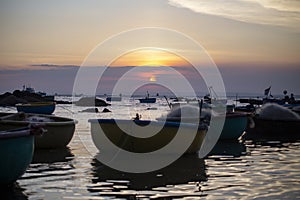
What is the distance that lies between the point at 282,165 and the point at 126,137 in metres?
5.32

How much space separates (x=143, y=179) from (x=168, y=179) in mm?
664

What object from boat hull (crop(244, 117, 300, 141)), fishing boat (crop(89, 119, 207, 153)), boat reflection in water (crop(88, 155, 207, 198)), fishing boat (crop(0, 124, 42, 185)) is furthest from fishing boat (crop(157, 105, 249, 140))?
fishing boat (crop(0, 124, 42, 185))

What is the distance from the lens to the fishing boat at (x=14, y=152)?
987 cm

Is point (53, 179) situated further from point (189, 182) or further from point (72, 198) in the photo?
point (189, 182)

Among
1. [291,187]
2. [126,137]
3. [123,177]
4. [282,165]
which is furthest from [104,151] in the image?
[291,187]

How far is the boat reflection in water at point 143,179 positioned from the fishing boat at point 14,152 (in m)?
1.71

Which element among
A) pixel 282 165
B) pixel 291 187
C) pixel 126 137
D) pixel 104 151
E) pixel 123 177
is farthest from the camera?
pixel 104 151

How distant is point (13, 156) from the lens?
1002cm

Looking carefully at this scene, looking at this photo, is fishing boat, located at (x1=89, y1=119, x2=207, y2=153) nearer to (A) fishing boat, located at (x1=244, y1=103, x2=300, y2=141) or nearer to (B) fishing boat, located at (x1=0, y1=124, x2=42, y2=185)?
(B) fishing boat, located at (x1=0, y1=124, x2=42, y2=185)

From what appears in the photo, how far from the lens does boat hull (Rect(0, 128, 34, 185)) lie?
389 inches

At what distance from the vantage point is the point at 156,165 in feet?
46.3

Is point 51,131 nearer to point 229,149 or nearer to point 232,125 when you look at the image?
point 229,149

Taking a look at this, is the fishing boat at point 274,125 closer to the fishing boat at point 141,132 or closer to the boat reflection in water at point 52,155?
the fishing boat at point 141,132

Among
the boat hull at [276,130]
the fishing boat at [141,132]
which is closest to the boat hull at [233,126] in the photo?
the boat hull at [276,130]
